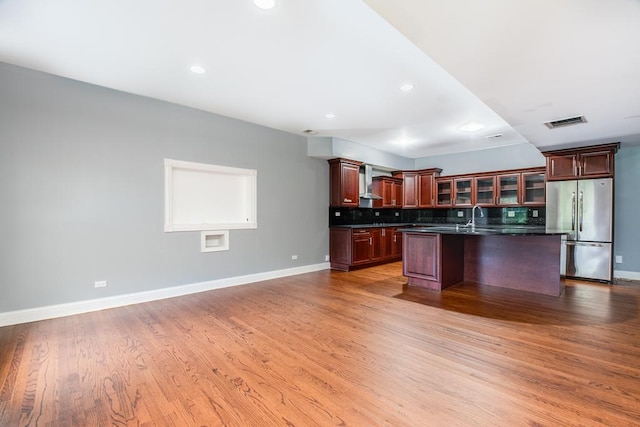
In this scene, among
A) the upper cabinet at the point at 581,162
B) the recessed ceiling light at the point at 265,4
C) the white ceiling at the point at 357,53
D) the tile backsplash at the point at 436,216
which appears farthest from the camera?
the tile backsplash at the point at 436,216

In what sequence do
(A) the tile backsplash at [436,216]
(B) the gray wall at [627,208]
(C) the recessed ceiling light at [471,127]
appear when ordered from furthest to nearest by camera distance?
(A) the tile backsplash at [436,216]
(B) the gray wall at [627,208]
(C) the recessed ceiling light at [471,127]

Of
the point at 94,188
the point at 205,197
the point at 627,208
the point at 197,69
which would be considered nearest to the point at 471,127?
the point at 627,208

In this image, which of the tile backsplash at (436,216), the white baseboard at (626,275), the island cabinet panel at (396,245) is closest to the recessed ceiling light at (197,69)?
the tile backsplash at (436,216)

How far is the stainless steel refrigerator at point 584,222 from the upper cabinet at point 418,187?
97.4 inches

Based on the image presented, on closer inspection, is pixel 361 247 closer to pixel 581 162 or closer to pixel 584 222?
pixel 584 222

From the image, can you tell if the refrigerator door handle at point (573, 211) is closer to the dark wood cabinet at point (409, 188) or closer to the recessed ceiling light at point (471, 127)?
the recessed ceiling light at point (471, 127)

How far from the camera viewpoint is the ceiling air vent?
3.56 m

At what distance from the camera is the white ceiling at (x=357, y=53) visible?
1877mm

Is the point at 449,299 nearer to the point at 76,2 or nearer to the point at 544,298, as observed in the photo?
the point at 544,298

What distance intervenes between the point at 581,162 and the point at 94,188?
732cm

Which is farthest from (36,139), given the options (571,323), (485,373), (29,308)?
(571,323)

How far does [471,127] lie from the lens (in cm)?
502

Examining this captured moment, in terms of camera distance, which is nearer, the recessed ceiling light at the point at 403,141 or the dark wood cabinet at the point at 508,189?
the recessed ceiling light at the point at 403,141

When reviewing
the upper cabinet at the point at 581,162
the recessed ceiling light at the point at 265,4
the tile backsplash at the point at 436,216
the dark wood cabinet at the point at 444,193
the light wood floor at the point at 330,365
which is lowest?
the light wood floor at the point at 330,365
